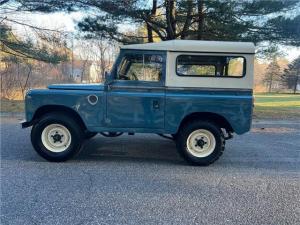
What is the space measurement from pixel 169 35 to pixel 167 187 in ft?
30.2

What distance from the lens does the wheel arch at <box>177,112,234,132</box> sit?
5.73 meters

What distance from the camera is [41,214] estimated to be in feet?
11.9

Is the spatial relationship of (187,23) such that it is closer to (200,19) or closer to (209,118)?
(200,19)

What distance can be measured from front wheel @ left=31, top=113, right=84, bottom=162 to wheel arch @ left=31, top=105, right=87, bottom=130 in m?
0.08

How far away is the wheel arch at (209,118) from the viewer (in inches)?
226

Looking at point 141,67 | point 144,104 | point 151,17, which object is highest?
point 151,17

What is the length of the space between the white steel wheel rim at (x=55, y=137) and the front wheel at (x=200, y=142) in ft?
6.46

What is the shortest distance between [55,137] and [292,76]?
39.6 metres

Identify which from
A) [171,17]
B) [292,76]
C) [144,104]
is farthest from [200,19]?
[292,76]

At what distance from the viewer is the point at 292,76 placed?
40281 mm

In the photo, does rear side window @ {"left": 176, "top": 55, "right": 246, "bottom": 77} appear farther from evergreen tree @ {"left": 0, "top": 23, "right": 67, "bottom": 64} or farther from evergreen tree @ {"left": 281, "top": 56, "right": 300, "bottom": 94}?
evergreen tree @ {"left": 281, "top": 56, "right": 300, "bottom": 94}

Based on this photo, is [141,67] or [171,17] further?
[171,17]

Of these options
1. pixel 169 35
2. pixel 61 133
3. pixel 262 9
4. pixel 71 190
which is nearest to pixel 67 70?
pixel 169 35

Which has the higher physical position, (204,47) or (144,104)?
(204,47)
